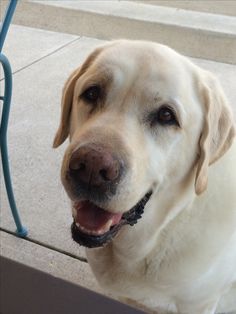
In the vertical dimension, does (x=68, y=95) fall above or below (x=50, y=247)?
above

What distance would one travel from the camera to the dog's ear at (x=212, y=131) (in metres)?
1.53

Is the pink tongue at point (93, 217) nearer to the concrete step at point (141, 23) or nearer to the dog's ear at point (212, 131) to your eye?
the dog's ear at point (212, 131)

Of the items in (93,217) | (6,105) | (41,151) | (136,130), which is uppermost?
(136,130)

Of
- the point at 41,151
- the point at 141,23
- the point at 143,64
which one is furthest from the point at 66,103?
the point at 141,23

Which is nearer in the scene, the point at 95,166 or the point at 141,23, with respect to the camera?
the point at 95,166

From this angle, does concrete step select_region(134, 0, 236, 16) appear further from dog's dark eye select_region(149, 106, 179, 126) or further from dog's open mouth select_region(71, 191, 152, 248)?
dog's open mouth select_region(71, 191, 152, 248)

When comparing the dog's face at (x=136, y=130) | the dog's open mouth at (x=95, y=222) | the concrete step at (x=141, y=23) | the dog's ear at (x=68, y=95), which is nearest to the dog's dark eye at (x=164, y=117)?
the dog's face at (x=136, y=130)

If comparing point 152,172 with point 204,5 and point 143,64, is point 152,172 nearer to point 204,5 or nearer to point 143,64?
point 143,64

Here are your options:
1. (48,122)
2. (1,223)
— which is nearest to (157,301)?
(1,223)

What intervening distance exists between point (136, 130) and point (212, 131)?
0.27m

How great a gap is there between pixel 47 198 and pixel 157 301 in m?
1.17

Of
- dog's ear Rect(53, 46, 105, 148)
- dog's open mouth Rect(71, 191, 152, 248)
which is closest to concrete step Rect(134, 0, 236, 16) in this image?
dog's ear Rect(53, 46, 105, 148)

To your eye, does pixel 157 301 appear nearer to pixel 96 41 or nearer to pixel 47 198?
pixel 47 198

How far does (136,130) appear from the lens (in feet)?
4.83
